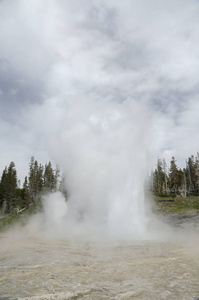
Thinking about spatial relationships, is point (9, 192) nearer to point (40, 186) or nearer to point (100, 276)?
point (40, 186)

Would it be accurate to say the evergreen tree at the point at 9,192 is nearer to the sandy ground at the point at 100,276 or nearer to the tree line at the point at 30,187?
the tree line at the point at 30,187

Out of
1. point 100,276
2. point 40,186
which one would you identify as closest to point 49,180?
point 40,186

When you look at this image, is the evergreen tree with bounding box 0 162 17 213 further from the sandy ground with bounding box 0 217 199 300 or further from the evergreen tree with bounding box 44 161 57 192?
the sandy ground with bounding box 0 217 199 300

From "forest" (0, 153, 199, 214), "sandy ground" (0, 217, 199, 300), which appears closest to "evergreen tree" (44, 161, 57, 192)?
"forest" (0, 153, 199, 214)

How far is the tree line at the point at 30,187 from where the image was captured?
53594 millimetres

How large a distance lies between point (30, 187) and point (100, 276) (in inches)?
2123

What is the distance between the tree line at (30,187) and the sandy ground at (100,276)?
44.0 meters

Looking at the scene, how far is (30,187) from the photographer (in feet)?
188

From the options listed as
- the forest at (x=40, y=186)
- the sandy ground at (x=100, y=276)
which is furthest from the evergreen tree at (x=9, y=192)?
the sandy ground at (x=100, y=276)

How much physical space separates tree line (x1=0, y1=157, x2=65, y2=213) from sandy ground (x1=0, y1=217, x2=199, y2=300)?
144 feet

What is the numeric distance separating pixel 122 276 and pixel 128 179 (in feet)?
53.1

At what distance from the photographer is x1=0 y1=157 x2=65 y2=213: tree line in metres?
53.6

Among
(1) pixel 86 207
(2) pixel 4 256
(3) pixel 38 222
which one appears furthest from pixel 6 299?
(3) pixel 38 222

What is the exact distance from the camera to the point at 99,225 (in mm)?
22531
